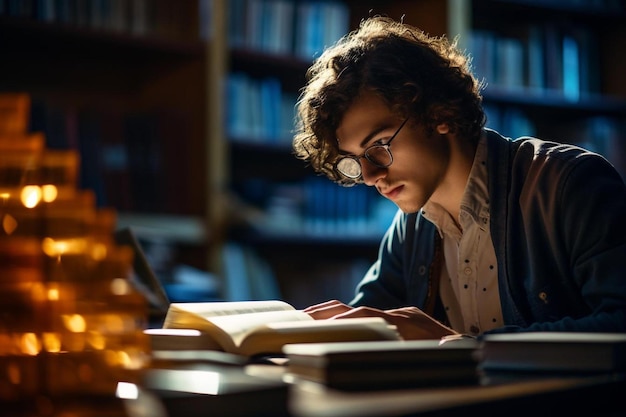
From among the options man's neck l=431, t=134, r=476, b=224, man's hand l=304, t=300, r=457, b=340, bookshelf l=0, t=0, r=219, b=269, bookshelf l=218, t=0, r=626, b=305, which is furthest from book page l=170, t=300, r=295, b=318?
bookshelf l=218, t=0, r=626, b=305

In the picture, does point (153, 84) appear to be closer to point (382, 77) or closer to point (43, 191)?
point (382, 77)

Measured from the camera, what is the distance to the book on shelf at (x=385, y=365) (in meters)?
0.72

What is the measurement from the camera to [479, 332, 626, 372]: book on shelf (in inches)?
32.3

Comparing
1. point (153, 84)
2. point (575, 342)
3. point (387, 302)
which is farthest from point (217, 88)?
point (575, 342)

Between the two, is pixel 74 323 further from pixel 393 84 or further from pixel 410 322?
pixel 393 84

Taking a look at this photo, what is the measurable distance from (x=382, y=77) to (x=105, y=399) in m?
1.21

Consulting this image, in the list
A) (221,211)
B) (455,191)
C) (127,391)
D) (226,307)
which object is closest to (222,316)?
(226,307)

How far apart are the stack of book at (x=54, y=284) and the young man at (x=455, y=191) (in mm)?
648

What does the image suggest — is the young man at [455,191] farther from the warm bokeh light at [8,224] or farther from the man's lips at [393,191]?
the warm bokeh light at [8,224]

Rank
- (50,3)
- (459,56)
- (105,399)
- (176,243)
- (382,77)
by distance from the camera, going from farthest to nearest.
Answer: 1. (176,243)
2. (50,3)
3. (459,56)
4. (382,77)
5. (105,399)

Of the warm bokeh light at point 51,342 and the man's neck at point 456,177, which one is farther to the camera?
the man's neck at point 456,177

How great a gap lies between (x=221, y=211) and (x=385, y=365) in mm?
2140

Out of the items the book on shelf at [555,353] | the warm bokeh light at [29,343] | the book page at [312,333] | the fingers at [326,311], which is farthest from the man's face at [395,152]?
the warm bokeh light at [29,343]

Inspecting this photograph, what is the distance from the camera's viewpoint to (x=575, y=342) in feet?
Result: 2.73
